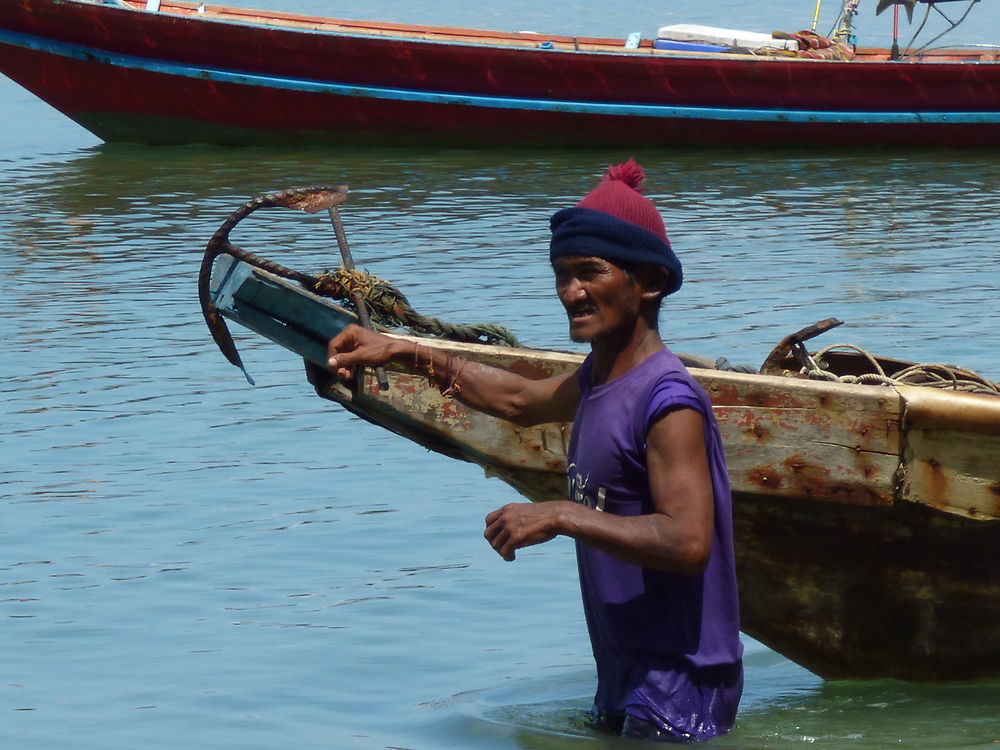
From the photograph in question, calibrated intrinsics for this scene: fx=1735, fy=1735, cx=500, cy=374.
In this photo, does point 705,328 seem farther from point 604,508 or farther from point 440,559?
point 604,508

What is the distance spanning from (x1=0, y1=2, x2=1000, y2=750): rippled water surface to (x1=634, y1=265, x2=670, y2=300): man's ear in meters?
0.98

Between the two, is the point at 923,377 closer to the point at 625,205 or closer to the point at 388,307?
the point at 388,307

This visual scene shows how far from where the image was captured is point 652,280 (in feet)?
10.5

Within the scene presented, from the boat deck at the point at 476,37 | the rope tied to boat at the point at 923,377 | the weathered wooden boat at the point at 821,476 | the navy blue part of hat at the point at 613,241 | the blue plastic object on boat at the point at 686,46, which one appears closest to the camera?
the navy blue part of hat at the point at 613,241

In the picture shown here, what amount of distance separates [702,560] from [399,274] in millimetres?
8275

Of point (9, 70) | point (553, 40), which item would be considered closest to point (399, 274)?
point (553, 40)

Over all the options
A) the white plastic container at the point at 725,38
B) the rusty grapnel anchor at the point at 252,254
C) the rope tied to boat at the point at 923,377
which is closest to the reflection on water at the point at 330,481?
the rope tied to boat at the point at 923,377

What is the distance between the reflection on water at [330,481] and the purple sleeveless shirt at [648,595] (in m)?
0.51

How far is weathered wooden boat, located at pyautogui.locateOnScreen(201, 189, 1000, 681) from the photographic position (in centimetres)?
395

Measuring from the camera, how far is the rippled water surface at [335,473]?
480 cm

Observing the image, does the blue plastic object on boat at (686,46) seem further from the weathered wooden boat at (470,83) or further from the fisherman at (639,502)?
the fisherman at (639,502)

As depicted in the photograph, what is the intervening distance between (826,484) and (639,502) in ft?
3.21

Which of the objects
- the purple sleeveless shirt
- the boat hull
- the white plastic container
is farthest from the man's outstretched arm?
the white plastic container

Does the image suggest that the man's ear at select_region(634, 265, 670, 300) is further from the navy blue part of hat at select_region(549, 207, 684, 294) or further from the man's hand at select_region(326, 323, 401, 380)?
the man's hand at select_region(326, 323, 401, 380)
